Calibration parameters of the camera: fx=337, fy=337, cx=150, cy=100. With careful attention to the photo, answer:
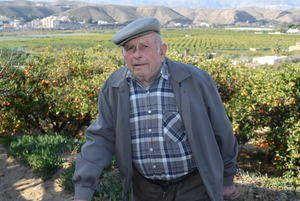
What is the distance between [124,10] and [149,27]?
19421cm

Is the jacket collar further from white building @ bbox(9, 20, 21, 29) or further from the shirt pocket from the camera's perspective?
white building @ bbox(9, 20, 21, 29)

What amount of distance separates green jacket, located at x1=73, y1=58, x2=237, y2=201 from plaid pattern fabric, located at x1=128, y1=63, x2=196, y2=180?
0.05m

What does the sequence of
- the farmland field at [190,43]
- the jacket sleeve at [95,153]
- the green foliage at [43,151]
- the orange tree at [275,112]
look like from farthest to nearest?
the farmland field at [190,43] → the orange tree at [275,112] → the green foliage at [43,151] → the jacket sleeve at [95,153]

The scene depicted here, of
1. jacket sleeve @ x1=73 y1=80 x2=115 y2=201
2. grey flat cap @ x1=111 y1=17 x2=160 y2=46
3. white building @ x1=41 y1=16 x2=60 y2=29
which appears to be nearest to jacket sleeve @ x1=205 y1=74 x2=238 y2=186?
grey flat cap @ x1=111 y1=17 x2=160 y2=46

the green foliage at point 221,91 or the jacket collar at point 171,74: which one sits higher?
the jacket collar at point 171,74

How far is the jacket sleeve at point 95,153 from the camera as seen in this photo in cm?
173

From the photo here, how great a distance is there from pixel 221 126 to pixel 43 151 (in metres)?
3.66

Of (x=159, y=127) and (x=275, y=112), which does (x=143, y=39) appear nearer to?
(x=159, y=127)

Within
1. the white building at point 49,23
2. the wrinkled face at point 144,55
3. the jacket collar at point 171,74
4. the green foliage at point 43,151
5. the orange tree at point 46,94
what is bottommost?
the green foliage at point 43,151

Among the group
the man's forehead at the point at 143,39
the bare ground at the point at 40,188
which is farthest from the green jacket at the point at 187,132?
the bare ground at the point at 40,188

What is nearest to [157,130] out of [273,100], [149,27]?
[149,27]

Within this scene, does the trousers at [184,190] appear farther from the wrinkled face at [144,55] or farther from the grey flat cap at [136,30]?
the grey flat cap at [136,30]

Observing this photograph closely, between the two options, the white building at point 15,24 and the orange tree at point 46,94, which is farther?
the white building at point 15,24

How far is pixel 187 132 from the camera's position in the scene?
1802 mm
